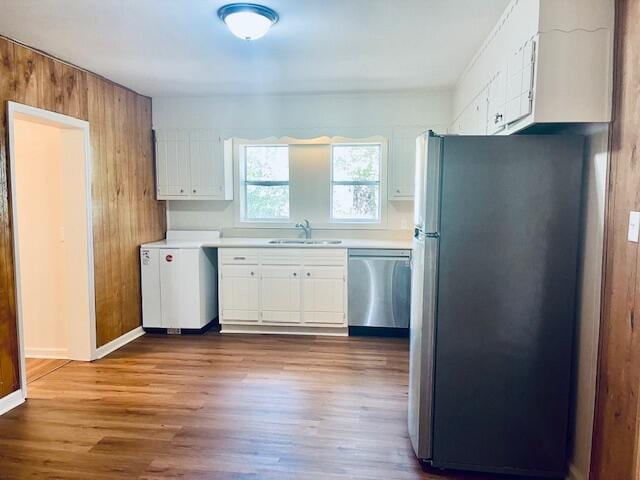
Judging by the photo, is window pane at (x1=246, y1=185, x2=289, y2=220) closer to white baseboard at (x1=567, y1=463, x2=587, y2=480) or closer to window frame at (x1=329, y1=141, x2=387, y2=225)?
window frame at (x1=329, y1=141, x2=387, y2=225)

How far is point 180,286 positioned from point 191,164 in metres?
1.30

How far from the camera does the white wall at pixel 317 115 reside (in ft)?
14.5

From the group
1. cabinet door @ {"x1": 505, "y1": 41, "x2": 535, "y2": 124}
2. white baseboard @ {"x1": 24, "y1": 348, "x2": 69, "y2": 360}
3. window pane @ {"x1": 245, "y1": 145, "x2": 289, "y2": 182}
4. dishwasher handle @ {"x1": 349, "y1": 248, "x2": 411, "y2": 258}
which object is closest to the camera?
cabinet door @ {"x1": 505, "y1": 41, "x2": 535, "y2": 124}

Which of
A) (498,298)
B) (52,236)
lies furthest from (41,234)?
(498,298)

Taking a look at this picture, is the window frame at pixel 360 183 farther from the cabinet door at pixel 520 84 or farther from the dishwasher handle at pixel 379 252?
the cabinet door at pixel 520 84

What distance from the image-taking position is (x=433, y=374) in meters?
2.19

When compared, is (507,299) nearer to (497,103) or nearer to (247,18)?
(497,103)

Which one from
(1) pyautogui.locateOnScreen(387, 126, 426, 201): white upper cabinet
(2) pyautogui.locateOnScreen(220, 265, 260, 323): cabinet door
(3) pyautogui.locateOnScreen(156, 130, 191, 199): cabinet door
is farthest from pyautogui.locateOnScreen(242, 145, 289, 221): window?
(1) pyautogui.locateOnScreen(387, 126, 426, 201): white upper cabinet

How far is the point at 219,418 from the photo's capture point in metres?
2.76

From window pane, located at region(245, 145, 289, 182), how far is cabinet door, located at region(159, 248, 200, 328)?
3.98 feet

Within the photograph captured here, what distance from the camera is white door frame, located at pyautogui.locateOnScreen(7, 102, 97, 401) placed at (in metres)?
2.89

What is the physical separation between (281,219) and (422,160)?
2.98 m

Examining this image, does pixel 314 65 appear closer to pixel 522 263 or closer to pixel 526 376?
pixel 522 263

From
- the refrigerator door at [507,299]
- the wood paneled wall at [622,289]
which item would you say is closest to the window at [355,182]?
the refrigerator door at [507,299]
